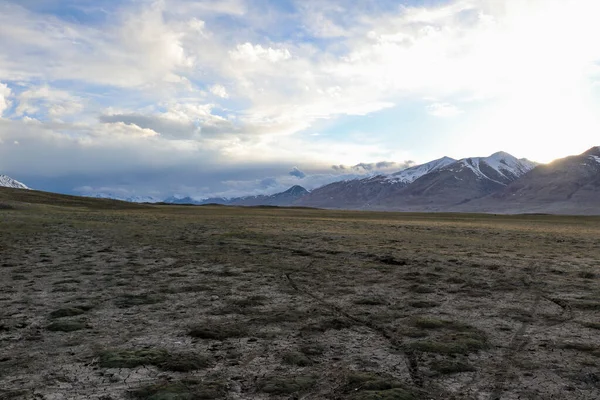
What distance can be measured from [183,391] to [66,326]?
4.76 metres

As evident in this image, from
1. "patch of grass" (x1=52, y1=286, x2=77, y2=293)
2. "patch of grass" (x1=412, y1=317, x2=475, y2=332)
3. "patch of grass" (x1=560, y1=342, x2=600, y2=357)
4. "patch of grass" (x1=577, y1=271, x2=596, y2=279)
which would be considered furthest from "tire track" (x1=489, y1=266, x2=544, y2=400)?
"patch of grass" (x1=52, y1=286, x2=77, y2=293)

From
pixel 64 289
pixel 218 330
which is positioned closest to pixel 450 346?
Answer: pixel 218 330

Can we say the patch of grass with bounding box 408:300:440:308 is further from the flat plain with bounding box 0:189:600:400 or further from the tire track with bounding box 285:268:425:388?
the tire track with bounding box 285:268:425:388

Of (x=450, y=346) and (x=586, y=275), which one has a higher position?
(x=586, y=275)

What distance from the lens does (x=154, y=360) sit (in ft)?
25.4

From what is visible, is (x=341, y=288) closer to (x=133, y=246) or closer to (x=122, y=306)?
(x=122, y=306)

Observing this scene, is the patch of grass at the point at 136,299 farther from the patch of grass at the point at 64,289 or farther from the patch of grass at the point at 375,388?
the patch of grass at the point at 375,388

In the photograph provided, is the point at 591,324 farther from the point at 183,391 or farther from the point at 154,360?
the point at 154,360

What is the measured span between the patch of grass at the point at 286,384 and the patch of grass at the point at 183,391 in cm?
67

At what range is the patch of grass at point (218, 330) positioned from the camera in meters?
9.24

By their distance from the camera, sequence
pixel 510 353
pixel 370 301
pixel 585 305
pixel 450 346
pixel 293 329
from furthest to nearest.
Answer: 1. pixel 370 301
2. pixel 585 305
3. pixel 293 329
4. pixel 450 346
5. pixel 510 353

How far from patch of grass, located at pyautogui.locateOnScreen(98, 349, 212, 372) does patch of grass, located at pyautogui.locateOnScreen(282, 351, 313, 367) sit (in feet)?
4.61

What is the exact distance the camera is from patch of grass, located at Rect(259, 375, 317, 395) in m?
6.67

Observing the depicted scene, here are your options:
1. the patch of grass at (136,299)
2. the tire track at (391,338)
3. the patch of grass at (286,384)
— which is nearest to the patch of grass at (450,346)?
the tire track at (391,338)
